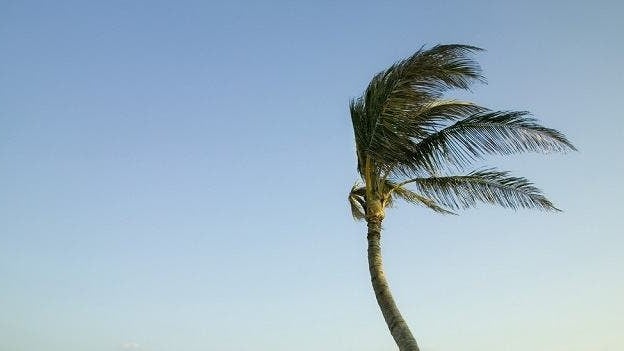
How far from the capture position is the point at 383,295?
9.26m

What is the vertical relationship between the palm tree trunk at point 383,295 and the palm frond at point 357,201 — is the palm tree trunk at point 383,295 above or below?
below

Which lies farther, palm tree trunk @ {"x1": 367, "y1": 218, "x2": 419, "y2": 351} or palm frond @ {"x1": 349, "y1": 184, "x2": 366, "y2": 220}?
palm frond @ {"x1": 349, "y1": 184, "x2": 366, "y2": 220}

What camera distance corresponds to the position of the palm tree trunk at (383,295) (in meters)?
8.55

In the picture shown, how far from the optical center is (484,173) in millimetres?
10562

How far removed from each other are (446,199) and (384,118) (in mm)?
2604

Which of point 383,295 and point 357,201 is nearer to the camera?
point 383,295

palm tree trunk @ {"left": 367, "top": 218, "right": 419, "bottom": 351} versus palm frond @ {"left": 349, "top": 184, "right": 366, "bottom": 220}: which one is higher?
palm frond @ {"left": 349, "top": 184, "right": 366, "bottom": 220}

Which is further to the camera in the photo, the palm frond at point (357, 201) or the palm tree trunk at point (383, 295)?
the palm frond at point (357, 201)

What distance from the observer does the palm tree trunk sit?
28.1ft

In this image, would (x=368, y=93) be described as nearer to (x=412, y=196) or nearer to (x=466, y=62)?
(x=466, y=62)

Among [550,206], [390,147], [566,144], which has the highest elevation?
[390,147]

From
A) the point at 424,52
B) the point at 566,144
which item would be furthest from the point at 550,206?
the point at 424,52

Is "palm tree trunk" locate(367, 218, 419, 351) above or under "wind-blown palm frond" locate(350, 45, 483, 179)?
under

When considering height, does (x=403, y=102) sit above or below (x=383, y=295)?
above
